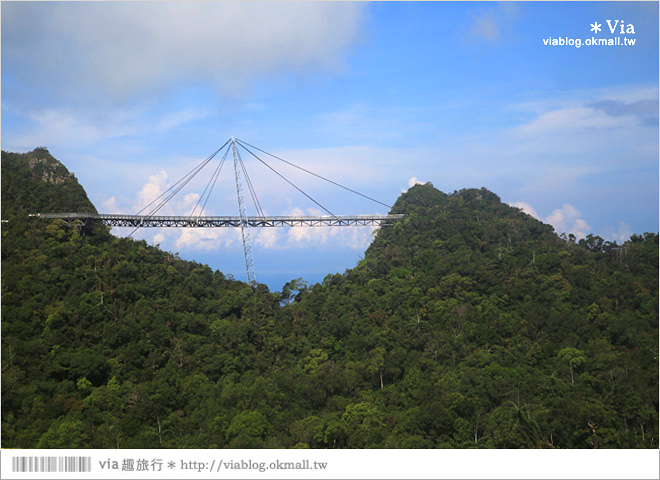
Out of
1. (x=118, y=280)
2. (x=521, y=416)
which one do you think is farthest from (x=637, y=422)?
(x=118, y=280)

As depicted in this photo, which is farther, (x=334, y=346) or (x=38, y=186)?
(x=38, y=186)

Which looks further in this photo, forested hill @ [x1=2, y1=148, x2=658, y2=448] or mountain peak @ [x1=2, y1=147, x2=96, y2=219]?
mountain peak @ [x1=2, y1=147, x2=96, y2=219]


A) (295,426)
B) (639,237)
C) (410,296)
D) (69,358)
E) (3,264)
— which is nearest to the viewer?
(295,426)

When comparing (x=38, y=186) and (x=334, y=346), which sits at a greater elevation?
(x=38, y=186)

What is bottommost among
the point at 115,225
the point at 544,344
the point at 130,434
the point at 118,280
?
the point at 130,434

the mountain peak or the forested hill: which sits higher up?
the mountain peak

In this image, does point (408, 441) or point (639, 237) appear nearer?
point (408, 441)

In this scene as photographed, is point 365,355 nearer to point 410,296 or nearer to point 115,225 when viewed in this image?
point 410,296

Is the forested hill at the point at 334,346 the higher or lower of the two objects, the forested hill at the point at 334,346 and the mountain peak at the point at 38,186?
the lower
